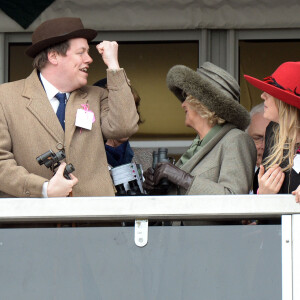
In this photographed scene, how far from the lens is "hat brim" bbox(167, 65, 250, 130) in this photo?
4699 millimetres

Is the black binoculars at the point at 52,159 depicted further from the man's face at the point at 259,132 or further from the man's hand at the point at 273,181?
the man's face at the point at 259,132

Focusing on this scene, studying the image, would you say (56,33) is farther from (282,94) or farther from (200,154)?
(282,94)

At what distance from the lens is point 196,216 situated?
12.4 ft

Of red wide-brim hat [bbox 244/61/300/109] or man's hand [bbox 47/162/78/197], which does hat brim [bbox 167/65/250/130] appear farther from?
man's hand [bbox 47/162/78/197]

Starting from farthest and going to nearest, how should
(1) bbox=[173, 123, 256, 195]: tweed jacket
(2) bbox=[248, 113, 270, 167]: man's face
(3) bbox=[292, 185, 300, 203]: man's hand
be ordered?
1. (2) bbox=[248, 113, 270, 167]: man's face
2. (1) bbox=[173, 123, 256, 195]: tweed jacket
3. (3) bbox=[292, 185, 300, 203]: man's hand

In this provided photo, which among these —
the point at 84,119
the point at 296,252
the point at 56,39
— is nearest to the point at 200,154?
the point at 84,119

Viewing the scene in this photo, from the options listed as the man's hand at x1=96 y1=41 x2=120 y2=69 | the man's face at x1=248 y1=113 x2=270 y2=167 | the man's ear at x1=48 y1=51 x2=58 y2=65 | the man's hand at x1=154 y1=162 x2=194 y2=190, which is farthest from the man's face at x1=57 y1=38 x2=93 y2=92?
the man's face at x1=248 y1=113 x2=270 y2=167

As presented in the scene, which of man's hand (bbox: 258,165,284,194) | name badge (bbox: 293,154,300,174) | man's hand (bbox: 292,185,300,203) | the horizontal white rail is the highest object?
name badge (bbox: 293,154,300,174)

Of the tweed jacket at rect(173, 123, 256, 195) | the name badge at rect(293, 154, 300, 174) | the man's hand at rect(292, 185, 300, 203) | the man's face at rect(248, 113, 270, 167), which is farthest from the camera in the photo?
the man's face at rect(248, 113, 270, 167)

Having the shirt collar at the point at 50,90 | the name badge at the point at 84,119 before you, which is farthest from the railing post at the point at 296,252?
the shirt collar at the point at 50,90

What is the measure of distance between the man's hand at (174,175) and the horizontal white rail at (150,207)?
0.69 m

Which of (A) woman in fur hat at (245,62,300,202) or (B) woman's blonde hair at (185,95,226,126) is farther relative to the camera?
(B) woman's blonde hair at (185,95,226,126)

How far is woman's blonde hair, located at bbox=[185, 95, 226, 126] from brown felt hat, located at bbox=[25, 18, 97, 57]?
628 millimetres

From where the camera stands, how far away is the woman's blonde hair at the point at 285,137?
13.6 feet
